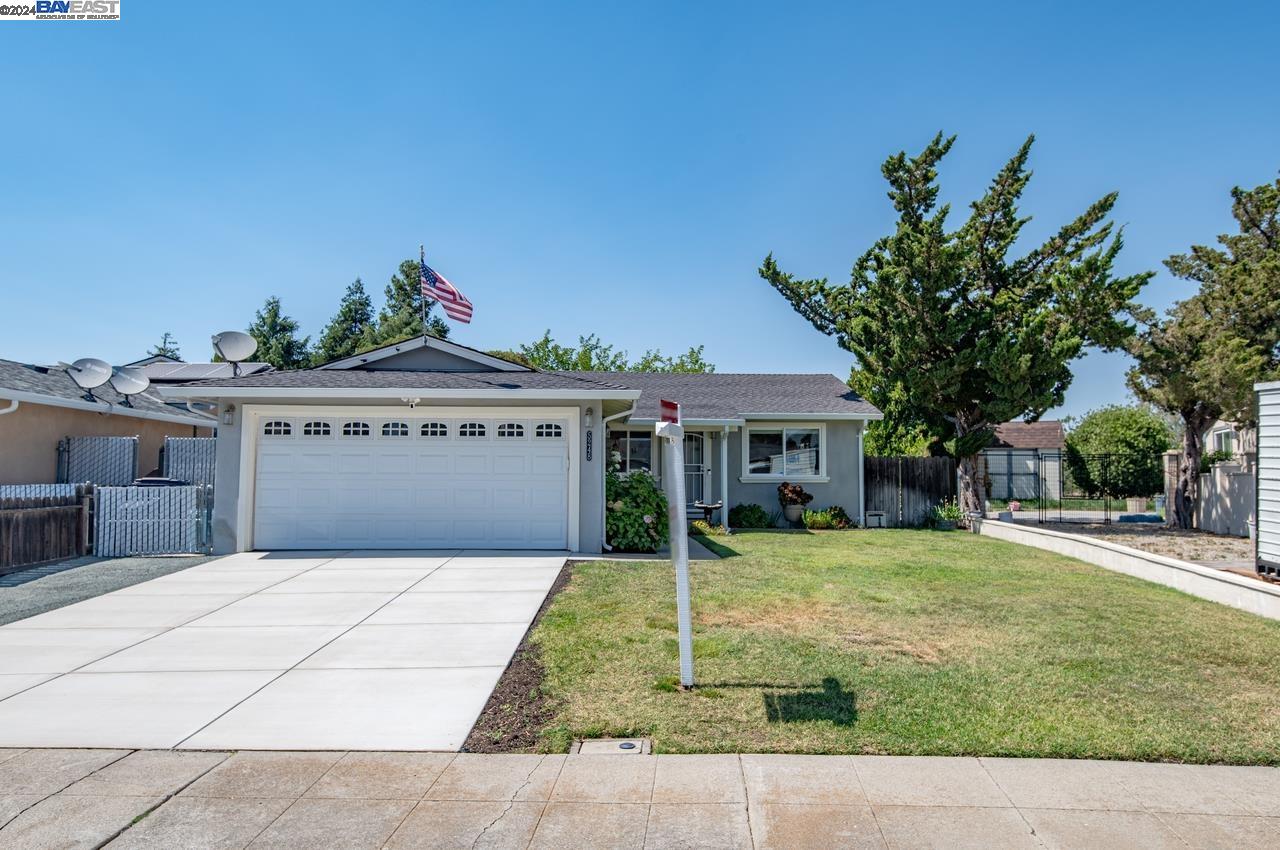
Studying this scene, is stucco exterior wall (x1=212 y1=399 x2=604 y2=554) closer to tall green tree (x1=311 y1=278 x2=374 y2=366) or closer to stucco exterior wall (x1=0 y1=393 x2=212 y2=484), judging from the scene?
stucco exterior wall (x1=0 y1=393 x2=212 y2=484)

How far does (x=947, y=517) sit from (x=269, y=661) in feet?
53.0

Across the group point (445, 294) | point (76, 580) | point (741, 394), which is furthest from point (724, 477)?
point (76, 580)

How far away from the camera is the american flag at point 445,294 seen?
14125mm

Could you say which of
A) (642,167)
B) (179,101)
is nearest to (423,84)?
(179,101)

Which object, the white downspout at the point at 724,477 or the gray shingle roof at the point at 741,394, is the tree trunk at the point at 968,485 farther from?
the white downspout at the point at 724,477

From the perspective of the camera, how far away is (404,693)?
530 centimetres

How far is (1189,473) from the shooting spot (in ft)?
57.7

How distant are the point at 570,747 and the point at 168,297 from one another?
20.4 m

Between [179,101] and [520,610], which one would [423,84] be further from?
[520,610]

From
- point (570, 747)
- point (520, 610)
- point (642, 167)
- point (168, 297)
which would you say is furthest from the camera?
point (168, 297)

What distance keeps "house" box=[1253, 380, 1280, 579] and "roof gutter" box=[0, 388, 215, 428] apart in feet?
61.5

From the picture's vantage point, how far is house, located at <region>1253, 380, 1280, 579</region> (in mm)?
9406

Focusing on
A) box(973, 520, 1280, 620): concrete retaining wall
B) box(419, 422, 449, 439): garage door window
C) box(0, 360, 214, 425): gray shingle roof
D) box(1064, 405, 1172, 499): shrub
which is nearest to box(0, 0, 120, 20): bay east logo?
box(0, 360, 214, 425): gray shingle roof

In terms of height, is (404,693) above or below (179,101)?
below
